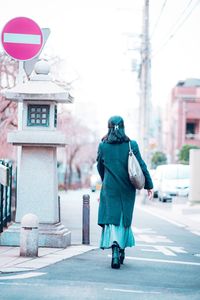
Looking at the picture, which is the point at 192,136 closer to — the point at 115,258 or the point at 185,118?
the point at 185,118

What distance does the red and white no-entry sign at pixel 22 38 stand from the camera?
Result: 11102 mm

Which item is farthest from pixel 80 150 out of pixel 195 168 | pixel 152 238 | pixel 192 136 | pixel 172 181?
pixel 152 238

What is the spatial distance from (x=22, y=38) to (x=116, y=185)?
10.4ft

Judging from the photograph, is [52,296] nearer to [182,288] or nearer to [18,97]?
[182,288]

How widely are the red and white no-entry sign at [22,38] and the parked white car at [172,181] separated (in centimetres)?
2472

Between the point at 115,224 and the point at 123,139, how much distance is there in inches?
40.7

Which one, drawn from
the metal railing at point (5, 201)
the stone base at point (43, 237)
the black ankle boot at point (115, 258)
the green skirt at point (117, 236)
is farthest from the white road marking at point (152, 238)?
the black ankle boot at point (115, 258)

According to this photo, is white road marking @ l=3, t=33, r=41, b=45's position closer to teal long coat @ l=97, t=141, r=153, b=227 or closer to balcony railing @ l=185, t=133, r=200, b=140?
teal long coat @ l=97, t=141, r=153, b=227

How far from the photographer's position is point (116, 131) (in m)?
9.27

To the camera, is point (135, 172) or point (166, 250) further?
point (166, 250)

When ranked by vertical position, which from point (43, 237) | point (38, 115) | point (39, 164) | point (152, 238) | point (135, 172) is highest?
point (38, 115)

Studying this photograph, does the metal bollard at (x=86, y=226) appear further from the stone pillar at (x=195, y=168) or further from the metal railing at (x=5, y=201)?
the stone pillar at (x=195, y=168)

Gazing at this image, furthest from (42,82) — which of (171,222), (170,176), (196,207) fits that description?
(170,176)

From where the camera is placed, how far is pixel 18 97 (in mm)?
11148
